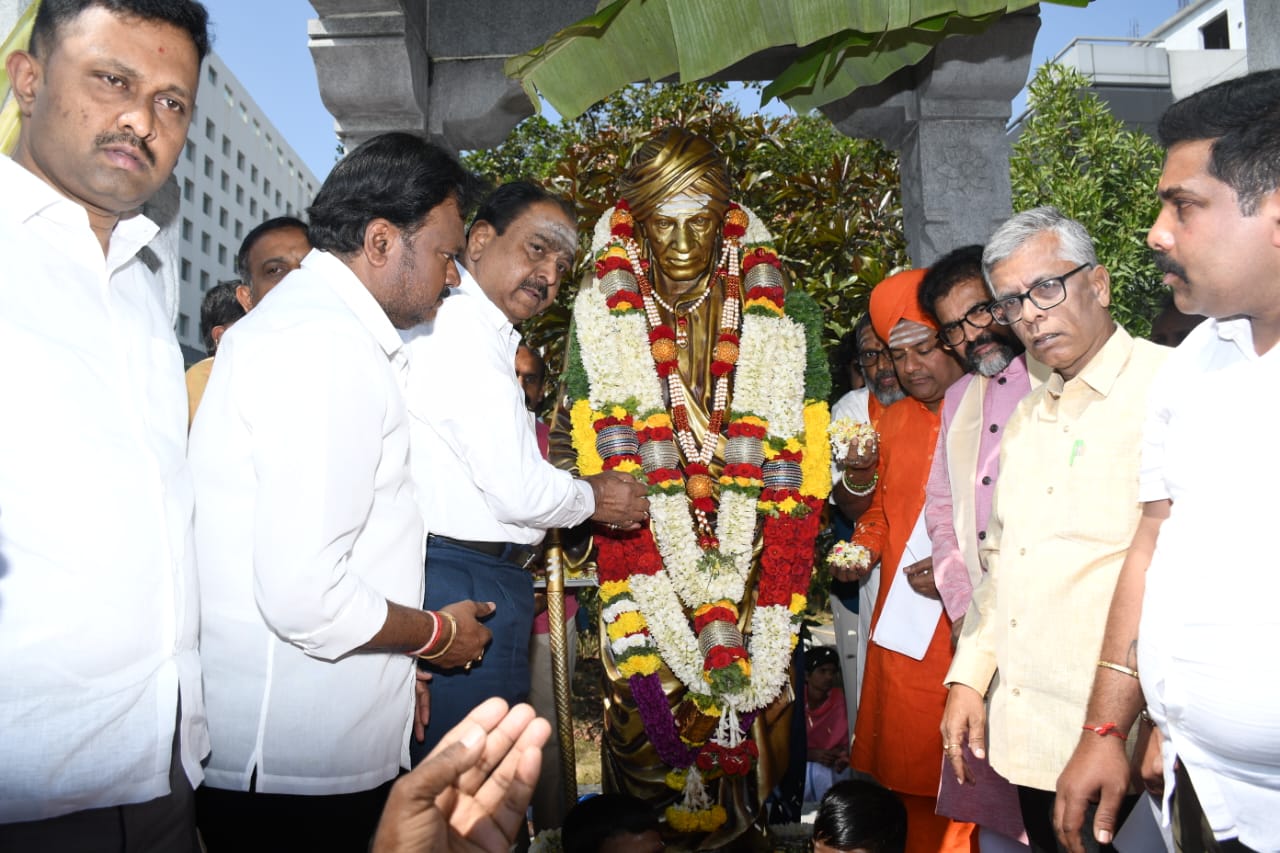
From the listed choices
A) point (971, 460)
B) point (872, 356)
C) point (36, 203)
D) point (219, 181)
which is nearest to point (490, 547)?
point (36, 203)

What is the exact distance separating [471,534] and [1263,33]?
3172 millimetres

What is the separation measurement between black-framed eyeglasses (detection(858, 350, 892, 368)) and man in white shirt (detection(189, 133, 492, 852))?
2.56 m

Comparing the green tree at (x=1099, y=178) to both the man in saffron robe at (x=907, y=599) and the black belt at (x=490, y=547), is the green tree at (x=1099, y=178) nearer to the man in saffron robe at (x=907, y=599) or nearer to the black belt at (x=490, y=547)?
the man in saffron robe at (x=907, y=599)

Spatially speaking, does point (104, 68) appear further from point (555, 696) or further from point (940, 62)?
point (940, 62)

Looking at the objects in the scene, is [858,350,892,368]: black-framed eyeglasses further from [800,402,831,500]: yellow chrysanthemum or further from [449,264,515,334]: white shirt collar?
[449,264,515,334]: white shirt collar

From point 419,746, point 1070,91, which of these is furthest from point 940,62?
point 1070,91

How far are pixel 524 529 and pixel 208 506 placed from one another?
94cm

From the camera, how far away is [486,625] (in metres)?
2.53

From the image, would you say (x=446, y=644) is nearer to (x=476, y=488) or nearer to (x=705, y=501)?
(x=476, y=488)

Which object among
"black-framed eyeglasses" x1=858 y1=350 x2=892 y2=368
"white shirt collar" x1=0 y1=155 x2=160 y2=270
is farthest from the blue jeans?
"black-framed eyeglasses" x1=858 y1=350 x2=892 y2=368

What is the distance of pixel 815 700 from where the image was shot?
17.1 feet

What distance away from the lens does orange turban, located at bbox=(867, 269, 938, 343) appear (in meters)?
3.79

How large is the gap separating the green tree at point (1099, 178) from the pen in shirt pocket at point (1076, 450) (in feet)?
36.6

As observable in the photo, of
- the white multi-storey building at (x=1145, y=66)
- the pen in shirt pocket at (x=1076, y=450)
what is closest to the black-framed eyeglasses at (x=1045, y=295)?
the pen in shirt pocket at (x=1076, y=450)
